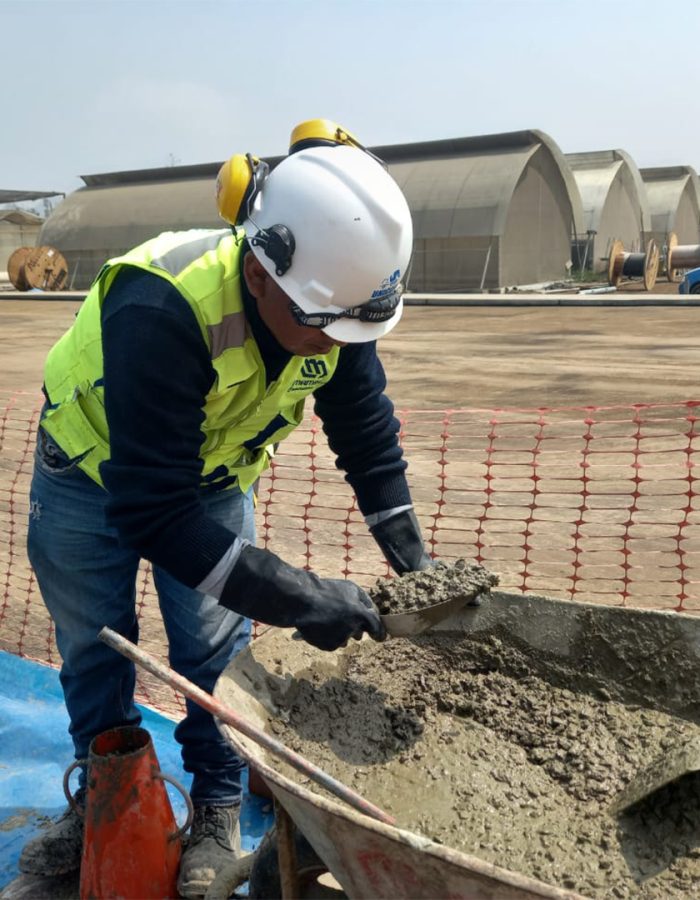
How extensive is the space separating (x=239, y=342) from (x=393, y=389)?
341 inches

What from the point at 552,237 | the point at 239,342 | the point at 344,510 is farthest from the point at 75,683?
the point at 552,237

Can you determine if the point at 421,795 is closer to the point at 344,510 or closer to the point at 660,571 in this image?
the point at 660,571

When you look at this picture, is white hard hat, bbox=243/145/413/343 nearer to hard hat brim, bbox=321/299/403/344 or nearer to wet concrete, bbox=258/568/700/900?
hard hat brim, bbox=321/299/403/344

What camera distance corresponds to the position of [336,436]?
2.84 meters

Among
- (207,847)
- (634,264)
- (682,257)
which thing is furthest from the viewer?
(682,257)

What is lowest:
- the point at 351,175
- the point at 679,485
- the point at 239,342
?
the point at 679,485

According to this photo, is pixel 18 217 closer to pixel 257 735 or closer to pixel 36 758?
pixel 36 758

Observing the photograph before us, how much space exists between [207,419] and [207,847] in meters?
1.31

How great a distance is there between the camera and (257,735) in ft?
5.99

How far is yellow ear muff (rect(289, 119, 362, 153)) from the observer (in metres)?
2.29

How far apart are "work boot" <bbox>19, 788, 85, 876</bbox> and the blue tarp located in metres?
0.21

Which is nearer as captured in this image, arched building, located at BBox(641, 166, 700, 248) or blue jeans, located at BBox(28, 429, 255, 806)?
blue jeans, located at BBox(28, 429, 255, 806)

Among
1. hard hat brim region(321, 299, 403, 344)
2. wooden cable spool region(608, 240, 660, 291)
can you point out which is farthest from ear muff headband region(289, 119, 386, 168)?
wooden cable spool region(608, 240, 660, 291)

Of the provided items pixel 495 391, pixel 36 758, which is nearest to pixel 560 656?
pixel 36 758
